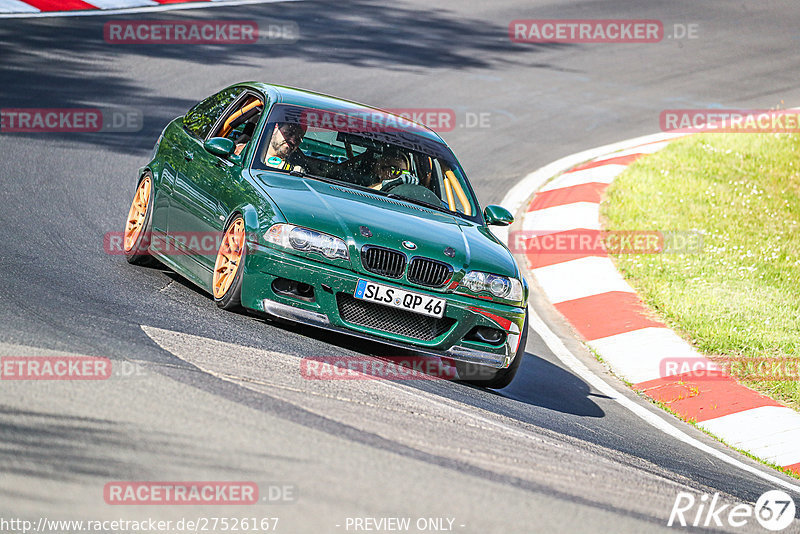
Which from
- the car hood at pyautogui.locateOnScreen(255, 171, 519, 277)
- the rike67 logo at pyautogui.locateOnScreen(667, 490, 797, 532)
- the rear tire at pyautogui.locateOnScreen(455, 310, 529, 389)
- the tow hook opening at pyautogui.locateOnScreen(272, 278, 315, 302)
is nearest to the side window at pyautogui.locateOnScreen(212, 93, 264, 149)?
the car hood at pyautogui.locateOnScreen(255, 171, 519, 277)

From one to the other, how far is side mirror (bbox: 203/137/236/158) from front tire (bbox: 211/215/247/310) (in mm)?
710

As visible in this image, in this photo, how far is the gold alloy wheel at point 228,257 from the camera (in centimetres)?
676

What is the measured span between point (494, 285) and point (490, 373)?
60 centimetres

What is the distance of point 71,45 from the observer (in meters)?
15.7

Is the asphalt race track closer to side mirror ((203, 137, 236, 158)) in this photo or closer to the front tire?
the front tire

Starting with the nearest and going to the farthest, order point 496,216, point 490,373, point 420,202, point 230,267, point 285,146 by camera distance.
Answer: point 230,267, point 490,373, point 285,146, point 420,202, point 496,216

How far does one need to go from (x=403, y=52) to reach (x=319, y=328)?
12538 mm

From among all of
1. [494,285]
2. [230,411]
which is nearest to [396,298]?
[494,285]

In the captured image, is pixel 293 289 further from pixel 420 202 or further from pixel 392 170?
pixel 392 170

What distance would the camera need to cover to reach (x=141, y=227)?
321 inches

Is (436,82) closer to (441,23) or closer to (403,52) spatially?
(403,52)

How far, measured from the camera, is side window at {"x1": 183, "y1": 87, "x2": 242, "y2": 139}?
846 cm

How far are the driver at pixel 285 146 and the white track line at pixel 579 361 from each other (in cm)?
279

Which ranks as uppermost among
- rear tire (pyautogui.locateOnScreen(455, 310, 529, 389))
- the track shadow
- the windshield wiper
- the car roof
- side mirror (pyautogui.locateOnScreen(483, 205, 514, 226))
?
the car roof
